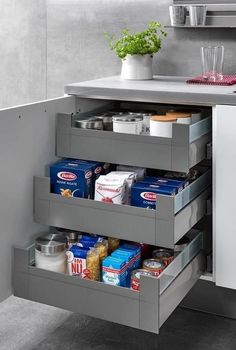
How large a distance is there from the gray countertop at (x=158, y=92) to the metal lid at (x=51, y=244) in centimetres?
51

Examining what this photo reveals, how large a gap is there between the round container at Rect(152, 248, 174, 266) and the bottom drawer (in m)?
0.06

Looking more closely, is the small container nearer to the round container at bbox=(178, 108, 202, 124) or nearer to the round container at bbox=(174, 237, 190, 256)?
the round container at bbox=(178, 108, 202, 124)

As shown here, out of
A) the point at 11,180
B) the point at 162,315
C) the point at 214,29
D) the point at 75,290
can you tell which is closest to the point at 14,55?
the point at 214,29

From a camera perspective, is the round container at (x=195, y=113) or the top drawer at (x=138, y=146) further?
the round container at (x=195, y=113)

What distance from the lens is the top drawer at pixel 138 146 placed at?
182 cm

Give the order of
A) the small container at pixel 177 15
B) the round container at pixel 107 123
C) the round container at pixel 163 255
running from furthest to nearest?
the small container at pixel 177 15 → the round container at pixel 107 123 → the round container at pixel 163 255

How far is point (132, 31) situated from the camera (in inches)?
100

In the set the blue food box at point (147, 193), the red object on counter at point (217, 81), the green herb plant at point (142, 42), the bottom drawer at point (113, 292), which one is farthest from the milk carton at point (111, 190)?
the green herb plant at point (142, 42)

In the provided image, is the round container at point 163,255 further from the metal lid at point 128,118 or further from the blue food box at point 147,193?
the metal lid at point 128,118

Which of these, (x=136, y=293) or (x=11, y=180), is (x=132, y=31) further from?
(x=136, y=293)

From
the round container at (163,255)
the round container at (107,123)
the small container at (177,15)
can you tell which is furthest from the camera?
the small container at (177,15)

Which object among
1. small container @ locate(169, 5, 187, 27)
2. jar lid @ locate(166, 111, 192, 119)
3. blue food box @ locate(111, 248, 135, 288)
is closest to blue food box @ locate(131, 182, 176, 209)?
blue food box @ locate(111, 248, 135, 288)

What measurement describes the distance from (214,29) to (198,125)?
0.62m

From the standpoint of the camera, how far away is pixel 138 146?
6.23 feet
